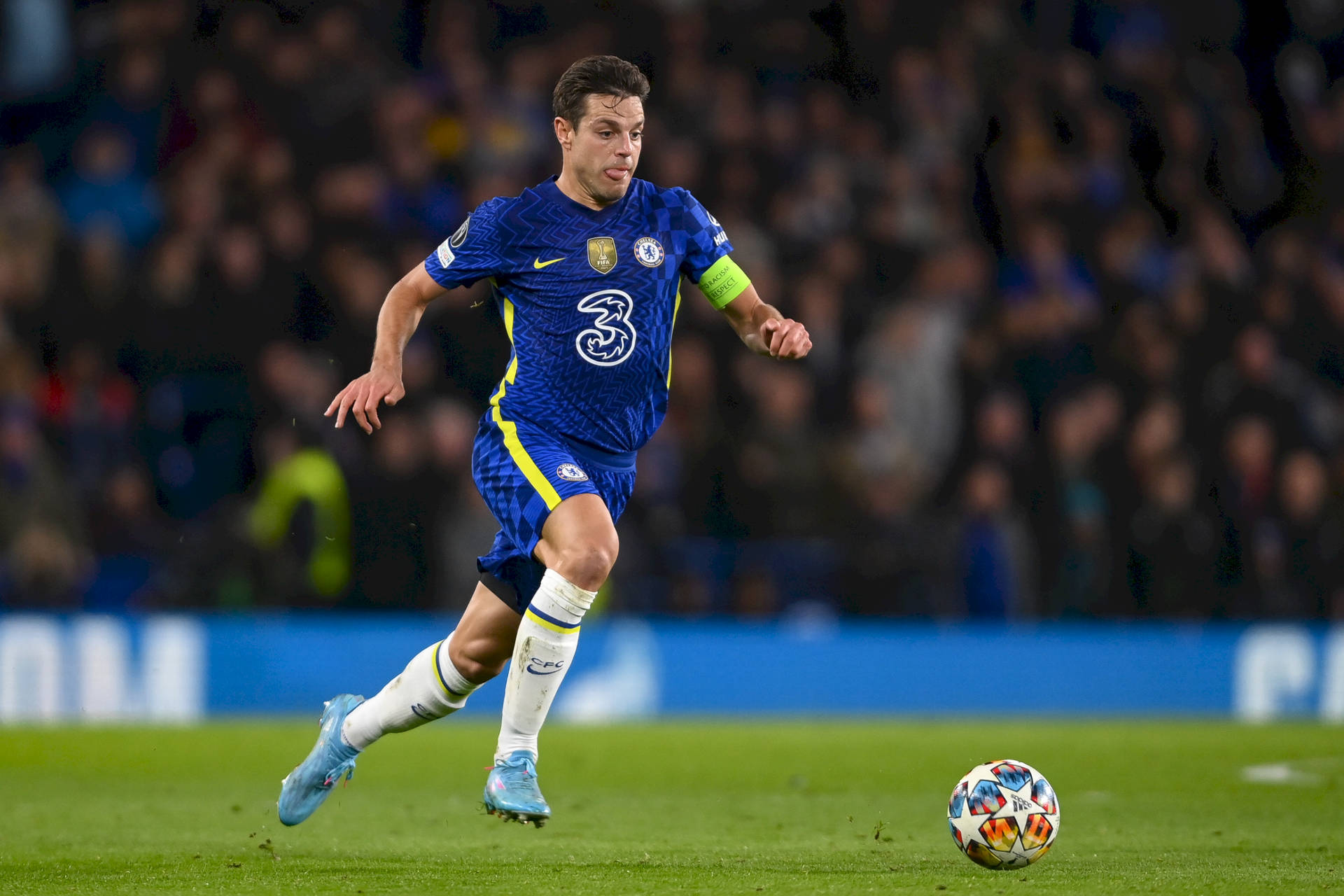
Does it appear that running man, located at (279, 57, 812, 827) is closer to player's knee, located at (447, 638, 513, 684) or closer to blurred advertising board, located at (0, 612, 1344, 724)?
player's knee, located at (447, 638, 513, 684)

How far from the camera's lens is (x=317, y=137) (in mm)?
14773

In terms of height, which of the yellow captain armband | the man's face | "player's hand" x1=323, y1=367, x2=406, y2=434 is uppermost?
the man's face

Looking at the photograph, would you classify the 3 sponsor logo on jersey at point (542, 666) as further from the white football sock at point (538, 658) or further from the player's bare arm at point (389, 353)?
the player's bare arm at point (389, 353)

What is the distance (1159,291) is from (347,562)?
7397 millimetres

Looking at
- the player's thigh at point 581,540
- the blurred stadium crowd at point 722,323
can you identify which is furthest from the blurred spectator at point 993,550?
the player's thigh at point 581,540

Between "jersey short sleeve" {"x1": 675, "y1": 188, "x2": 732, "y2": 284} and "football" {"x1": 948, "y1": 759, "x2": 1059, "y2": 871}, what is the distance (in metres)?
1.94

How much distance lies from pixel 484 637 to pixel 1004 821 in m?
1.78

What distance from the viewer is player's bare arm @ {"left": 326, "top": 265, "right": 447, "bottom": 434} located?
564 centimetres

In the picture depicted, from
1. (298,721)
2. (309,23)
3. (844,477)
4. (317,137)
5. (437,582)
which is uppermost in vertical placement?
(309,23)

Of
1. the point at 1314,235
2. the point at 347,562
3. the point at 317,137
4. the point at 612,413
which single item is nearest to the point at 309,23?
the point at 317,137

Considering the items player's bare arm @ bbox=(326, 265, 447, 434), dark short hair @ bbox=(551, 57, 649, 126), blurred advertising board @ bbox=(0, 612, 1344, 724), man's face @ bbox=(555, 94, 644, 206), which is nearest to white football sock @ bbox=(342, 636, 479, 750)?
player's bare arm @ bbox=(326, 265, 447, 434)

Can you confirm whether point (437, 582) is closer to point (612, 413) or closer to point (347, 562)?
point (347, 562)

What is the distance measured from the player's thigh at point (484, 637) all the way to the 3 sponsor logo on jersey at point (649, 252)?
120 cm

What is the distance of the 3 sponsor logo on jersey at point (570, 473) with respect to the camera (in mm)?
5668
